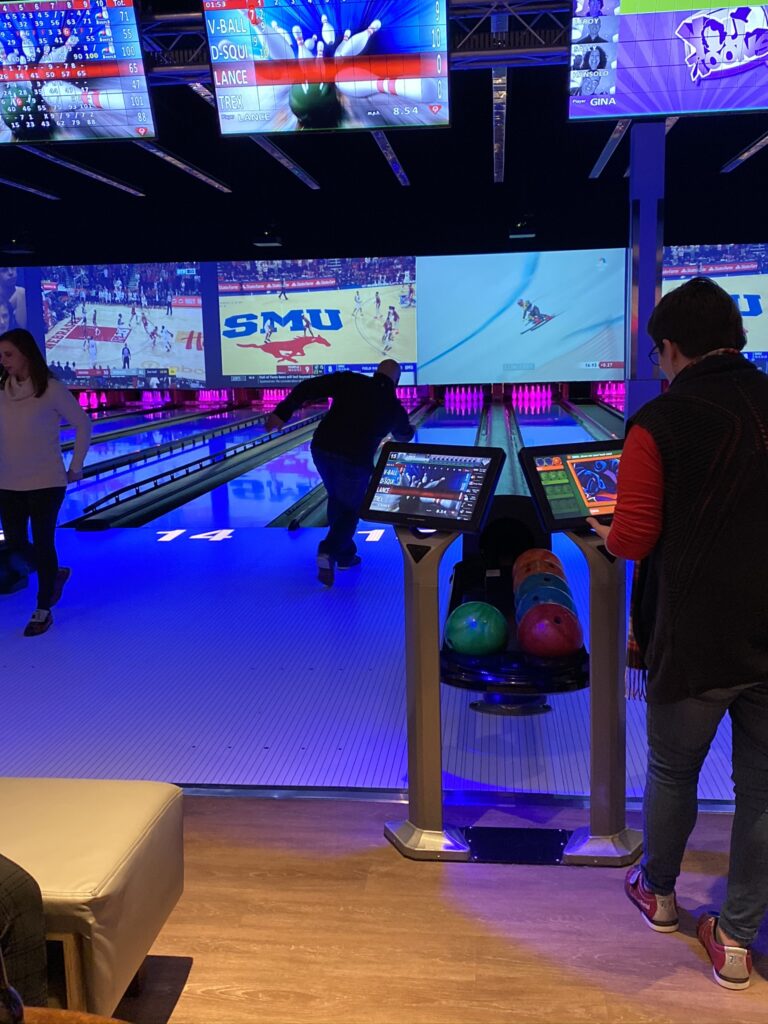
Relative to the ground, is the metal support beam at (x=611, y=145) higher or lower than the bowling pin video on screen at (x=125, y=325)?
higher

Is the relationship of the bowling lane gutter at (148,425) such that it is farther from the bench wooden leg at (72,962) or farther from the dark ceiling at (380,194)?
the bench wooden leg at (72,962)

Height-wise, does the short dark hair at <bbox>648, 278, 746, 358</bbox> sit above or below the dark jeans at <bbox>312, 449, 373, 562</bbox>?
above

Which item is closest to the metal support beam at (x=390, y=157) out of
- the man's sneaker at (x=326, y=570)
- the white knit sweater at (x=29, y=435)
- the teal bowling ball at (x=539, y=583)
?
the man's sneaker at (x=326, y=570)

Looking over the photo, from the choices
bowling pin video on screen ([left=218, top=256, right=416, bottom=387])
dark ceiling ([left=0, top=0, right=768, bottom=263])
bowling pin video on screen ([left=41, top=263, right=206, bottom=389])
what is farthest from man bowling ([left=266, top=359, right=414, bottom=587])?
bowling pin video on screen ([left=41, top=263, right=206, bottom=389])

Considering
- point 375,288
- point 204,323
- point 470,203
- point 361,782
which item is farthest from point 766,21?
point 204,323

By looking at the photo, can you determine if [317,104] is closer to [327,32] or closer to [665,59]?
[327,32]

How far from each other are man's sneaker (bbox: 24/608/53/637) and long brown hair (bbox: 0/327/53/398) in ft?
2.86

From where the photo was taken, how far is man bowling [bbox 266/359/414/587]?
4.09 metres

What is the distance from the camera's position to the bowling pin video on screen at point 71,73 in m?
3.67

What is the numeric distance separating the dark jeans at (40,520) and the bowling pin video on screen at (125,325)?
7336 millimetres

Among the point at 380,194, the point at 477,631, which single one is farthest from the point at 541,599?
the point at 380,194

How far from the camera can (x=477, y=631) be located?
220 cm

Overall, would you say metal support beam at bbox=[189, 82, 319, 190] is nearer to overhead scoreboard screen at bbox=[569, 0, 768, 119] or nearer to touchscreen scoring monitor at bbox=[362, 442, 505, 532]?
overhead scoreboard screen at bbox=[569, 0, 768, 119]

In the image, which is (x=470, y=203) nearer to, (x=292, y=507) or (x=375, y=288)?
(x=375, y=288)
